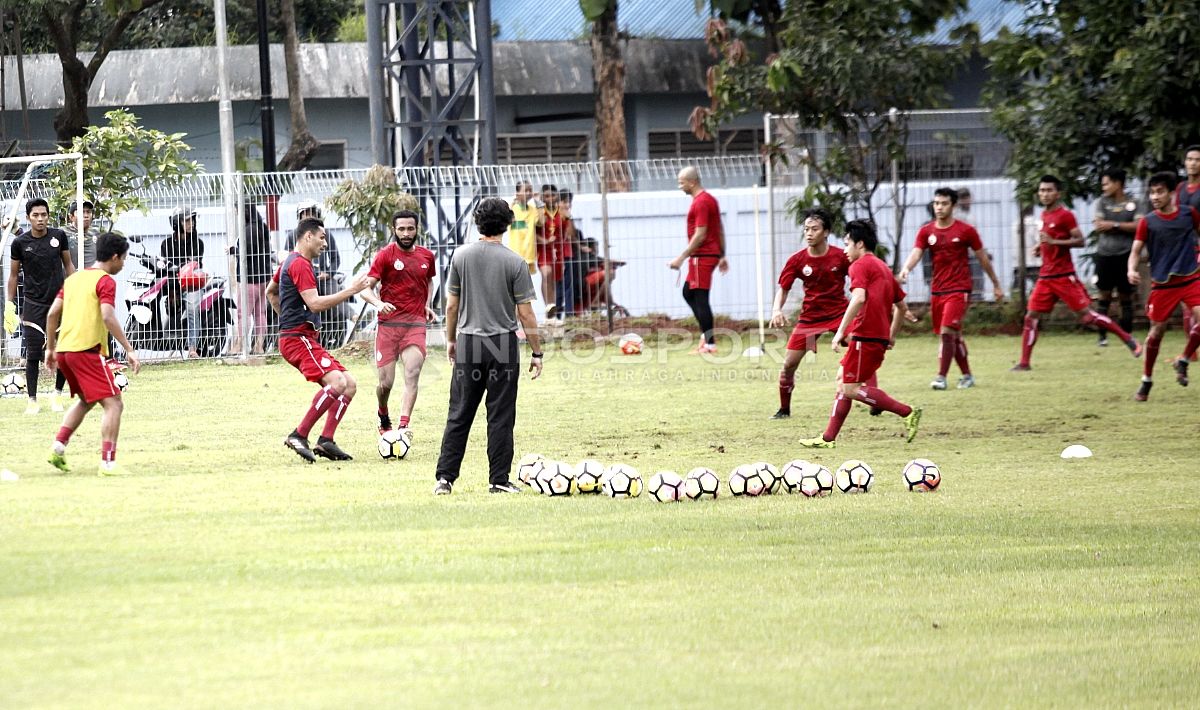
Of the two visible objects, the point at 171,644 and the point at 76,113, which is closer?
the point at 171,644

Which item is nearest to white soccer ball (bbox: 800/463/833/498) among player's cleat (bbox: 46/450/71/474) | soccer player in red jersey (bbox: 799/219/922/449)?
soccer player in red jersey (bbox: 799/219/922/449)

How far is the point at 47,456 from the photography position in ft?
38.4

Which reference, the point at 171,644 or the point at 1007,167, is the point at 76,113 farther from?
the point at 171,644

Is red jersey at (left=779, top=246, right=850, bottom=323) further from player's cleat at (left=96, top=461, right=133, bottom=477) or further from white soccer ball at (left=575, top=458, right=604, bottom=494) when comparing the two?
player's cleat at (left=96, top=461, right=133, bottom=477)

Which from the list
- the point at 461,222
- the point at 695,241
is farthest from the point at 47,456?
the point at 461,222

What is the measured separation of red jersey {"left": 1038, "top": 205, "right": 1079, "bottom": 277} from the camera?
16.4m

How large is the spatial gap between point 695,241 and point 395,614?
13.0 m

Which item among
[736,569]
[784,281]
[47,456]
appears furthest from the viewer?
[784,281]

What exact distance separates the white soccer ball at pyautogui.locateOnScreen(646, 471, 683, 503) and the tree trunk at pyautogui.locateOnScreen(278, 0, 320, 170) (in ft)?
77.3

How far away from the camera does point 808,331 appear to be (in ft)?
45.0

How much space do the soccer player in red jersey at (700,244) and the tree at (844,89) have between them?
129 inches

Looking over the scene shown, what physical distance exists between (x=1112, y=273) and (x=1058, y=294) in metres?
4.40

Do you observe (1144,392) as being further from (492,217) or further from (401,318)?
(492,217)

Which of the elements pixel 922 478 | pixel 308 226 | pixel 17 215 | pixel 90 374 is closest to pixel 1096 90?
pixel 922 478
